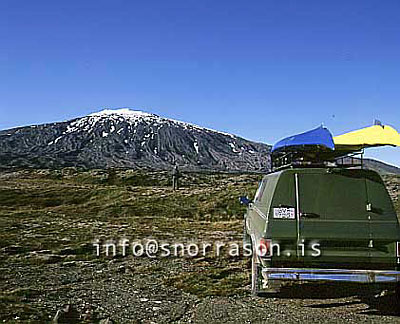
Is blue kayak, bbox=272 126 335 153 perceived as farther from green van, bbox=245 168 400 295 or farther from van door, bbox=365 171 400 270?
van door, bbox=365 171 400 270

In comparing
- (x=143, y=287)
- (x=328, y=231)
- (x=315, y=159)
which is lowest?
(x=143, y=287)

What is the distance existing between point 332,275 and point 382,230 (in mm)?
1015

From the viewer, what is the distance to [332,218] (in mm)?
7836

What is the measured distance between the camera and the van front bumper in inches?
295

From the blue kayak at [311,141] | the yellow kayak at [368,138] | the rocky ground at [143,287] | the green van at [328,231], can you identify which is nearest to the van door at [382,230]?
the green van at [328,231]

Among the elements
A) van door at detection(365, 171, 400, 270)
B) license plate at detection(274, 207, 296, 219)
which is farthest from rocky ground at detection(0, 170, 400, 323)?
license plate at detection(274, 207, 296, 219)

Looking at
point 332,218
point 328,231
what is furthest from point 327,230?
point 332,218

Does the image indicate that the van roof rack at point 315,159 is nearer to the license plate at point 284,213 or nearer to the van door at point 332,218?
the van door at point 332,218

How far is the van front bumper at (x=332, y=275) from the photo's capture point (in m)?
7.48

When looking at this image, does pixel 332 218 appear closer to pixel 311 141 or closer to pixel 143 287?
pixel 311 141

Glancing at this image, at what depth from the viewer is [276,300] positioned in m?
9.22

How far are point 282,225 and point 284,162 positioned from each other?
292 cm

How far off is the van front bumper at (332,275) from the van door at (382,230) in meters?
0.14

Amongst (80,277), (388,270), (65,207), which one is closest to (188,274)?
(80,277)
